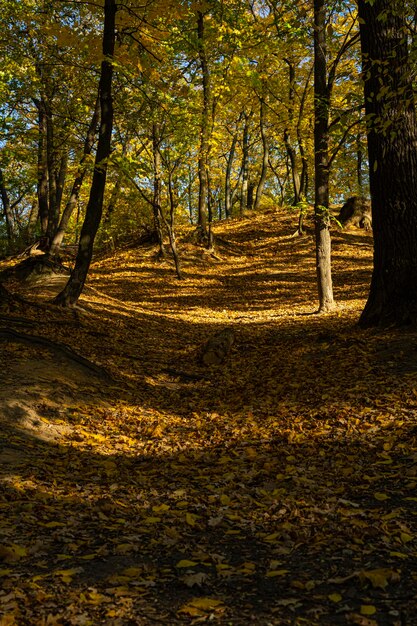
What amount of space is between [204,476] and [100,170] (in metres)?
6.95

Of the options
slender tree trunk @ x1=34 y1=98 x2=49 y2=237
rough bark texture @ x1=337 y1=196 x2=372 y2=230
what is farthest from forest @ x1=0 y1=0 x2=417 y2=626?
rough bark texture @ x1=337 y1=196 x2=372 y2=230

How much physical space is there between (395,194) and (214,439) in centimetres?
472

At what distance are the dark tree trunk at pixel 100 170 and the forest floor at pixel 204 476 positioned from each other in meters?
0.74

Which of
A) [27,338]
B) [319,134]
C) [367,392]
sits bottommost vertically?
[367,392]

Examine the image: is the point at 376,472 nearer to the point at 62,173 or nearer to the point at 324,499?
the point at 324,499

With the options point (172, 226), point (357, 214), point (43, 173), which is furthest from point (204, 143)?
point (357, 214)

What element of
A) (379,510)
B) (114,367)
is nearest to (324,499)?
(379,510)

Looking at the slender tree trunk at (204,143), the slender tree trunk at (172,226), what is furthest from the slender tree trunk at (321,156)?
the slender tree trunk at (172,226)

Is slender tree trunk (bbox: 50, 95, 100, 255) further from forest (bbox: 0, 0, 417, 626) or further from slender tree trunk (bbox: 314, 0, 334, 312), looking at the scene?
slender tree trunk (bbox: 314, 0, 334, 312)

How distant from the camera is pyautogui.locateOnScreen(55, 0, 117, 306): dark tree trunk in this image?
984cm

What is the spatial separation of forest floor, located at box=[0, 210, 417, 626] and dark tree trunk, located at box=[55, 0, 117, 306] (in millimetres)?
742

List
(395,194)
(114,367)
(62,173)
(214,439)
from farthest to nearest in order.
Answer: (62,173), (114,367), (395,194), (214,439)

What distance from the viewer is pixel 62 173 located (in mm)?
20391

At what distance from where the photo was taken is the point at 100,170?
9891mm
